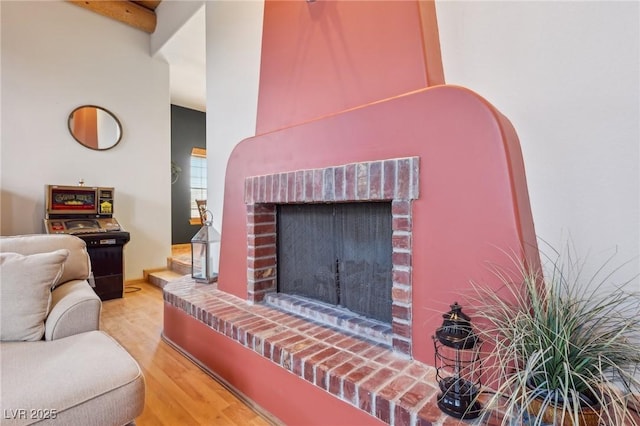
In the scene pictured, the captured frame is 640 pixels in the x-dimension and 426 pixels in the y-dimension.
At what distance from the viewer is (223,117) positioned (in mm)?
2586

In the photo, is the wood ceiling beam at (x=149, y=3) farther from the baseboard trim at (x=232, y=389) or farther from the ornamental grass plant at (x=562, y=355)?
the ornamental grass plant at (x=562, y=355)

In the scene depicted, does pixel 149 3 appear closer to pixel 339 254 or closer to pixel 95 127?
pixel 95 127

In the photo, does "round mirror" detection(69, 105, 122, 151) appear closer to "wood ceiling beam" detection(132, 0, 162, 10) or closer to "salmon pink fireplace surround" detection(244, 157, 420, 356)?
"wood ceiling beam" detection(132, 0, 162, 10)

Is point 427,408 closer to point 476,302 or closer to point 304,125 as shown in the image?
point 476,302

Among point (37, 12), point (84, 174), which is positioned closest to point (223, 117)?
A: point (84, 174)

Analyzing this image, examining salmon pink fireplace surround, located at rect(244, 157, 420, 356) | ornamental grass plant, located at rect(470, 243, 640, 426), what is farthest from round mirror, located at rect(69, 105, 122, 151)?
ornamental grass plant, located at rect(470, 243, 640, 426)

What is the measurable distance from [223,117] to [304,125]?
1.25 metres

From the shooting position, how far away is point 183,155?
5.68 meters

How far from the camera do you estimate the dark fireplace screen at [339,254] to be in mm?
1449

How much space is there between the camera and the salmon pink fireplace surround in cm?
123

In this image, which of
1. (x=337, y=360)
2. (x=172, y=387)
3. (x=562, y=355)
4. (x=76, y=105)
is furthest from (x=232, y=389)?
(x=76, y=105)

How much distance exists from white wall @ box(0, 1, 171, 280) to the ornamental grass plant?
4.16m

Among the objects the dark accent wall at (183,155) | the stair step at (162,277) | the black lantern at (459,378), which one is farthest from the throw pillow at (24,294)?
the dark accent wall at (183,155)

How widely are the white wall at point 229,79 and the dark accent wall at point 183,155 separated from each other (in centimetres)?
319
